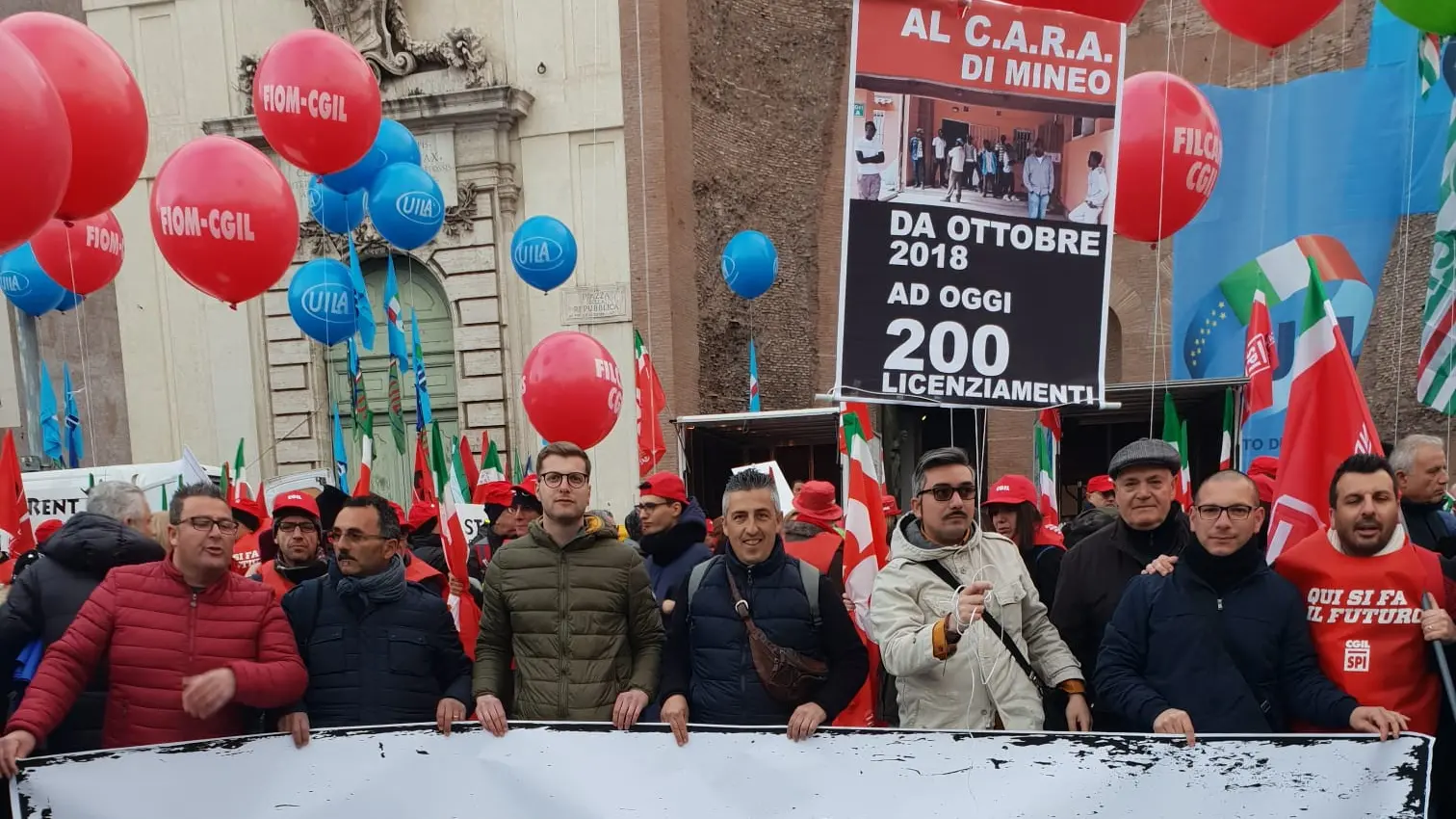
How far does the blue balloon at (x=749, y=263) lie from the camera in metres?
13.6

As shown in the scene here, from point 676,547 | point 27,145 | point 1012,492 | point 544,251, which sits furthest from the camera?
point 544,251

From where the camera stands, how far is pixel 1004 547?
329 centimetres

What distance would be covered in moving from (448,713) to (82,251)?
26.5 feet

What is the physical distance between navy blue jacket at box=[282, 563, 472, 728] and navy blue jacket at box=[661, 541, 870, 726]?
0.79 meters

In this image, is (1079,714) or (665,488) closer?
(1079,714)

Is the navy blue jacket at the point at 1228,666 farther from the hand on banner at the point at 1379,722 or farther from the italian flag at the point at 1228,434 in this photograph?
the italian flag at the point at 1228,434

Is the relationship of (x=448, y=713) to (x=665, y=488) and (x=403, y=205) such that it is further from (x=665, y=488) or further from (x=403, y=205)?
(x=403, y=205)

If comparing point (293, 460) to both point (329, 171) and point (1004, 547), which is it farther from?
point (1004, 547)

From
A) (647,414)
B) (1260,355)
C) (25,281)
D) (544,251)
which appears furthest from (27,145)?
(25,281)

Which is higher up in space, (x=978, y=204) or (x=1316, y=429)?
(x=978, y=204)

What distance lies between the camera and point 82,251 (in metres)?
Result: 9.44

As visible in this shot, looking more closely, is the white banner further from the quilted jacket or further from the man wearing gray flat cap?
the man wearing gray flat cap

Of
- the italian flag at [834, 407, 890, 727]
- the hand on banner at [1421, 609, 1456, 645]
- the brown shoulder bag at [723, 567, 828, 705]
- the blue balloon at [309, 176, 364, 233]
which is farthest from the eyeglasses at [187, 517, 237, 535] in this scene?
the blue balloon at [309, 176, 364, 233]

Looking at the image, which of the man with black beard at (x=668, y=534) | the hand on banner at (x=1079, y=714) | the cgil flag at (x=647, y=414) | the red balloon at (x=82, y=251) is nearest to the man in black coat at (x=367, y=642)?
the man with black beard at (x=668, y=534)
